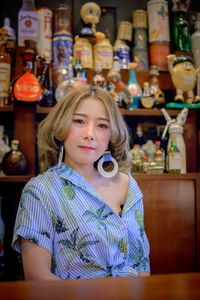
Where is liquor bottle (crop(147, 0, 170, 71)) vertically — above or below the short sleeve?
above

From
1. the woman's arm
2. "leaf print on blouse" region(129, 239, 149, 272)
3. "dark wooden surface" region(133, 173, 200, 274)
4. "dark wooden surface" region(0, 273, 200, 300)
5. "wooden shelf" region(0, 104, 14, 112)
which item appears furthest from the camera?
"wooden shelf" region(0, 104, 14, 112)

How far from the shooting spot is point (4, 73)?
2.08 metres

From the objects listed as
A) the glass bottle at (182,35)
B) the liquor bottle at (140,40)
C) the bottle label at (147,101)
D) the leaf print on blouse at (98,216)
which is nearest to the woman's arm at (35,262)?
the leaf print on blouse at (98,216)

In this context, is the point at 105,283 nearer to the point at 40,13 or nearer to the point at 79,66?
the point at 79,66

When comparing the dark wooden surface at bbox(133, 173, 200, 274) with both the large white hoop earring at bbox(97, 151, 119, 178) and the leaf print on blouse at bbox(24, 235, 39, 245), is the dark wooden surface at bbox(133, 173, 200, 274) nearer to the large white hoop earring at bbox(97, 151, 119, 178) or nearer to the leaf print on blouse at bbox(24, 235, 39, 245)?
the large white hoop earring at bbox(97, 151, 119, 178)

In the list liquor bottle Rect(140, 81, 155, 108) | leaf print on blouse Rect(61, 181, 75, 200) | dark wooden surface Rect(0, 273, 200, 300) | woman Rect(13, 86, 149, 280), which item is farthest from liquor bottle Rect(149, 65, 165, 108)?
dark wooden surface Rect(0, 273, 200, 300)

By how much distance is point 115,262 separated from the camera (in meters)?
1.06

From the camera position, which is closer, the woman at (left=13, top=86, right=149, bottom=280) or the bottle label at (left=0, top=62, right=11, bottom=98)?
the woman at (left=13, top=86, right=149, bottom=280)

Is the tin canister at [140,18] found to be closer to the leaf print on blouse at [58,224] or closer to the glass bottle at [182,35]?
the glass bottle at [182,35]

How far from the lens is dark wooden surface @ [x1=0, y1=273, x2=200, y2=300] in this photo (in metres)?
0.28

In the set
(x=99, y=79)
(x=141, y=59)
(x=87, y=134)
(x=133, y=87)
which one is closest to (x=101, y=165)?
(x=87, y=134)

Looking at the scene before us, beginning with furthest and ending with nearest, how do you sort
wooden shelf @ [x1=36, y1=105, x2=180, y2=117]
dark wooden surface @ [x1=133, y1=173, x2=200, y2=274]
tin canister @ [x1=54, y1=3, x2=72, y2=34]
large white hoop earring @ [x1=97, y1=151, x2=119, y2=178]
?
1. tin canister @ [x1=54, y1=3, x2=72, y2=34]
2. wooden shelf @ [x1=36, y1=105, x2=180, y2=117]
3. dark wooden surface @ [x1=133, y1=173, x2=200, y2=274]
4. large white hoop earring @ [x1=97, y1=151, x2=119, y2=178]

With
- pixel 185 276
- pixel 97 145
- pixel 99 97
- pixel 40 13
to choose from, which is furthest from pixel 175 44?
pixel 185 276

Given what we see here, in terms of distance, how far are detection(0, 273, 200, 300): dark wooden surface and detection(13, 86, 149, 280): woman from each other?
26.3 inches
